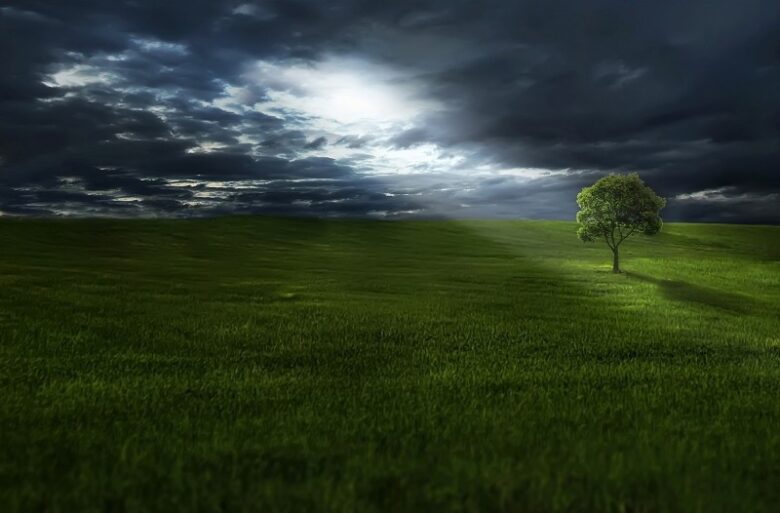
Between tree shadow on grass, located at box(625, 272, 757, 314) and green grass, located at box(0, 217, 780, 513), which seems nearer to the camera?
green grass, located at box(0, 217, 780, 513)

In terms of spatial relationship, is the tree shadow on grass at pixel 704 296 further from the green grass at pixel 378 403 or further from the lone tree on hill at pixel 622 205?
the lone tree on hill at pixel 622 205

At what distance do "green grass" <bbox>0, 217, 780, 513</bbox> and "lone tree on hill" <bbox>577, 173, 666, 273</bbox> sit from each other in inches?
607

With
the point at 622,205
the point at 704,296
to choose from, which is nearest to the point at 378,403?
the point at 704,296

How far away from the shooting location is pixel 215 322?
2317 cm

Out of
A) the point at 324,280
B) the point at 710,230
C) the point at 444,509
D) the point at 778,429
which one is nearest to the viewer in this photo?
the point at 444,509

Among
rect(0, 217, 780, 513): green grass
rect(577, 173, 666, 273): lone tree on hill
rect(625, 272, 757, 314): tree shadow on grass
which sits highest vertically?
rect(577, 173, 666, 273): lone tree on hill

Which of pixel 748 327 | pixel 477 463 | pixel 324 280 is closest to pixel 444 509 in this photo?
pixel 477 463

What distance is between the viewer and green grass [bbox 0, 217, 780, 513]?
7.01m

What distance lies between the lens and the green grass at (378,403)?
23.0 ft

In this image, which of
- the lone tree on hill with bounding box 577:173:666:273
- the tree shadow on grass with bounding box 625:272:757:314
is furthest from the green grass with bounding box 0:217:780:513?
the lone tree on hill with bounding box 577:173:666:273

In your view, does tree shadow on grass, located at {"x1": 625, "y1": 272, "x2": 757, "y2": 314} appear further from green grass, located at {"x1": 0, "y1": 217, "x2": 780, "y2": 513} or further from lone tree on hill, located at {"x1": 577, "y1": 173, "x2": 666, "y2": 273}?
lone tree on hill, located at {"x1": 577, "y1": 173, "x2": 666, "y2": 273}

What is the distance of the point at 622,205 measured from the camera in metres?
48.6

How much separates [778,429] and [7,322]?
927 inches

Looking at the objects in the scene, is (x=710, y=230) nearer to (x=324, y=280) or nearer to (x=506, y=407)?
(x=324, y=280)
